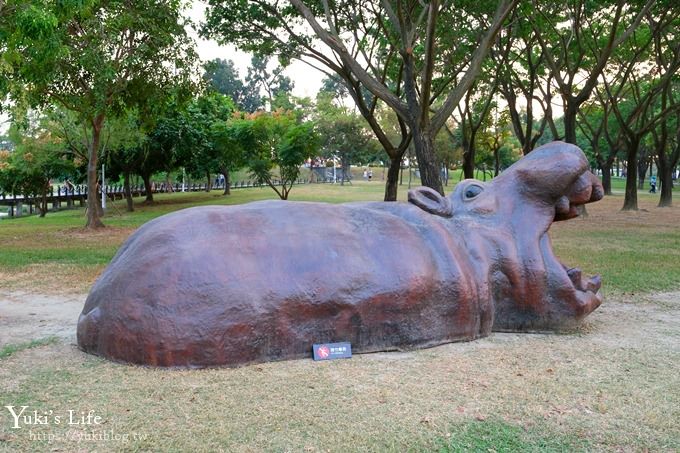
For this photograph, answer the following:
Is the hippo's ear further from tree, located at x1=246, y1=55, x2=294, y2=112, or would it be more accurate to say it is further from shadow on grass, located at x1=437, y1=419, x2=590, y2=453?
tree, located at x1=246, y1=55, x2=294, y2=112

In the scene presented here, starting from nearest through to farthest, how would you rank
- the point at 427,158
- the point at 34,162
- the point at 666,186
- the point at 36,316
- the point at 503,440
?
1. the point at 503,440
2. the point at 36,316
3. the point at 427,158
4. the point at 34,162
5. the point at 666,186

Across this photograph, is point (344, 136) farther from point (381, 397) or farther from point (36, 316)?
point (381, 397)

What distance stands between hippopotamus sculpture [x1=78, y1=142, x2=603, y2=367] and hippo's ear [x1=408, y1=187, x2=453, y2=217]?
13mm

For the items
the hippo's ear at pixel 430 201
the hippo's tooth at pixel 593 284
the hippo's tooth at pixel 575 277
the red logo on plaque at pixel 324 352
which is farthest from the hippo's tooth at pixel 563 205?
the red logo on plaque at pixel 324 352

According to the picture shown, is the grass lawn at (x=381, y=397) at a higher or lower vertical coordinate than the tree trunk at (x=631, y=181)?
lower

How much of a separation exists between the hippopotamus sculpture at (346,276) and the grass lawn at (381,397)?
171 mm

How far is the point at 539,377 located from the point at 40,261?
9454 mm

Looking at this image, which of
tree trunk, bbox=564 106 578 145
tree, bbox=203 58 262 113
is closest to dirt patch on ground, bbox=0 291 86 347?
tree trunk, bbox=564 106 578 145

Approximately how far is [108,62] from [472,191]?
410 inches

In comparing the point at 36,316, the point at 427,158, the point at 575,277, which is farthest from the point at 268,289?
the point at 427,158

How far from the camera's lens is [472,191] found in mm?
5754

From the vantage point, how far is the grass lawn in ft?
10.8

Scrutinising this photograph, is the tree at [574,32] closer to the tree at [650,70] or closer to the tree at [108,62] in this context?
the tree at [650,70]

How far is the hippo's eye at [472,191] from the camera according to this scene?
573 centimetres
